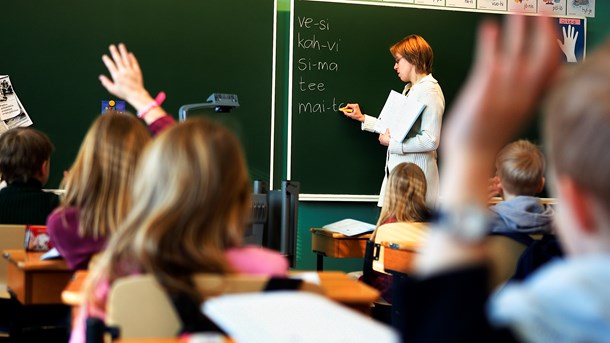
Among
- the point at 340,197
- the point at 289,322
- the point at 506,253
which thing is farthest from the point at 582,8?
the point at 289,322

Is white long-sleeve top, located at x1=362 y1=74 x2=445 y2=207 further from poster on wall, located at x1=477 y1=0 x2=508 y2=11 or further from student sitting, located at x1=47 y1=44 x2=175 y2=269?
student sitting, located at x1=47 y1=44 x2=175 y2=269

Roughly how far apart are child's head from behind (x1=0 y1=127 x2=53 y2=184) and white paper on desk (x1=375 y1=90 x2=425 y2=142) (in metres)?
2.62

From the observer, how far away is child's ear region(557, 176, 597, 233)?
0.75m

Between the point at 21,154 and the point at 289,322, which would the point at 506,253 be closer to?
the point at 289,322

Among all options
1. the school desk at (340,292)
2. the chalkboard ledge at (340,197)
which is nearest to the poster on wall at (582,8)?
the chalkboard ledge at (340,197)

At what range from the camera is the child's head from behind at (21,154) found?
381 cm

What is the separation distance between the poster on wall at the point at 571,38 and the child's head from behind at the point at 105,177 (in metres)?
4.85

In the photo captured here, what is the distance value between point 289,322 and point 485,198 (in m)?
0.42

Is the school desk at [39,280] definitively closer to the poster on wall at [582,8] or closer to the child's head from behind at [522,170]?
the child's head from behind at [522,170]

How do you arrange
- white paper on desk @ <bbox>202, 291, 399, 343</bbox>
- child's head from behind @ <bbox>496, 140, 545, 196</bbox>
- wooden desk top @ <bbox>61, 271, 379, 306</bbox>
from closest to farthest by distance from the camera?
white paper on desk @ <bbox>202, 291, 399, 343</bbox>
wooden desk top @ <bbox>61, 271, 379, 306</bbox>
child's head from behind @ <bbox>496, 140, 545, 196</bbox>

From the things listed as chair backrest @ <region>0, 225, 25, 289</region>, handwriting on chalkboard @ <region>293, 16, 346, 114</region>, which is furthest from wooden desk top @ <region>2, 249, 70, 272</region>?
handwriting on chalkboard @ <region>293, 16, 346, 114</region>

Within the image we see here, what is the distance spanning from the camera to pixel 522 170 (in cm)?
301

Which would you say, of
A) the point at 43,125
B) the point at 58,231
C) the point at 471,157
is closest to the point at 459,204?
the point at 471,157

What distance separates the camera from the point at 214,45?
19.4 ft
